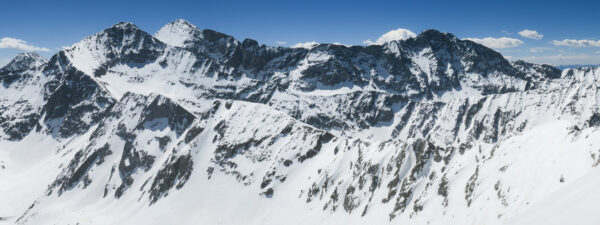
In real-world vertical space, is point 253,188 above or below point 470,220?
below

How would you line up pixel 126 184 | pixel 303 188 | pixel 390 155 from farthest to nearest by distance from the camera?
1. pixel 126 184
2. pixel 303 188
3. pixel 390 155

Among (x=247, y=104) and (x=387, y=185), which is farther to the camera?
(x=247, y=104)

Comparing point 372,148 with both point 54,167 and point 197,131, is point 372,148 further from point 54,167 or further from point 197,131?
point 54,167

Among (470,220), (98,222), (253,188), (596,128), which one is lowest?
(98,222)

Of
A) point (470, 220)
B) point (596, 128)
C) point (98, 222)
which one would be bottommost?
point (98, 222)

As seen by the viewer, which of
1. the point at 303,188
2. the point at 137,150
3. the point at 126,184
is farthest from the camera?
the point at 137,150

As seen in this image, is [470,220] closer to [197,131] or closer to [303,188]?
[303,188]

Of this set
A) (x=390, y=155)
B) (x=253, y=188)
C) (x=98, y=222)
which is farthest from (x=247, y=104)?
(x=390, y=155)

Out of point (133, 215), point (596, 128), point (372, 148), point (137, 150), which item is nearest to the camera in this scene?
point (596, 128)

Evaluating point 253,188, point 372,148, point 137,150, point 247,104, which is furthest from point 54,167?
point 372,148

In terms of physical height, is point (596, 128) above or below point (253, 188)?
above
